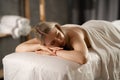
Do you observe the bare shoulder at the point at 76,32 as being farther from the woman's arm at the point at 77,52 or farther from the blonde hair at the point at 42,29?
the blonde hair at the point at 42,29

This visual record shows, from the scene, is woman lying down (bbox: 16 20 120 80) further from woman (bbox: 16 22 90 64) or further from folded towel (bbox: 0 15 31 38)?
folded towel (bbox: 0 15 31 38)

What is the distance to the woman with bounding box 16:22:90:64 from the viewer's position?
1.30m

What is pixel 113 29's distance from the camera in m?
1.83

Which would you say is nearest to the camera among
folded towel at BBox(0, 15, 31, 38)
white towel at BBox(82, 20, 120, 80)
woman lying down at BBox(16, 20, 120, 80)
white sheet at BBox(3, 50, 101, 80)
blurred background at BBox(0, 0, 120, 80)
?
white sheet at BBox(3, 50, 101, 80)

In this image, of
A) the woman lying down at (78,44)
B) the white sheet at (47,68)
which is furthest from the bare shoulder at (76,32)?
the white sheet at (47,68)

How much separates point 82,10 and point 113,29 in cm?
137

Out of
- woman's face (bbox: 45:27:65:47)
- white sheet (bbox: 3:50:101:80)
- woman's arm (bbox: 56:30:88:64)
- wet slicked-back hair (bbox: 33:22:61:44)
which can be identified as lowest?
white sheet (bbox: 3:50:101:80)

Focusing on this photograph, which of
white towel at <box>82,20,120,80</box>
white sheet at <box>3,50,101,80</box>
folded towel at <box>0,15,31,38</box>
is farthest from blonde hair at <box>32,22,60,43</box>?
folded towel at <box>0,15,31,38</box>

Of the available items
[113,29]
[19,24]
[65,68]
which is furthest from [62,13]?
[65,68]

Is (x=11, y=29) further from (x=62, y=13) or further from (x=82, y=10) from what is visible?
(x=82, y=10)

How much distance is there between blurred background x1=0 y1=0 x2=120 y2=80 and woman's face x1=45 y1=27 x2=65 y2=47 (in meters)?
1.15

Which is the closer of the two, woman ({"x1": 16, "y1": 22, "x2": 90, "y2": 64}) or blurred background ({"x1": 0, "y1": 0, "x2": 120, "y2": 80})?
woman ({"x1": 16, "y1": 22, "x2": 90, "y2": 64})

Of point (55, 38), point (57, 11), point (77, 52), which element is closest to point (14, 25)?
point (57, 11)

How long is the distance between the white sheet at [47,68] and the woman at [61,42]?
5 centimetres
